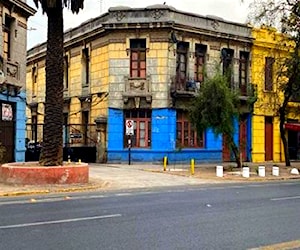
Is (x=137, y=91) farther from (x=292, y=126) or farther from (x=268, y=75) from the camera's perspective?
(x=292, y=126)

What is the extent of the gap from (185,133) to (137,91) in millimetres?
3915

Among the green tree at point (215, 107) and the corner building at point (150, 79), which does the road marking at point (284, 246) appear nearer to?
the green tree at point (215, 107)

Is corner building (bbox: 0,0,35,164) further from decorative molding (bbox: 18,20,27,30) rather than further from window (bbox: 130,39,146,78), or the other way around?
window (bbox: 130,39,146,78)

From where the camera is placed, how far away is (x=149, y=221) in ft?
33.5

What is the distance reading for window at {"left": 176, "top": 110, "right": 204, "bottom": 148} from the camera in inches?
1215

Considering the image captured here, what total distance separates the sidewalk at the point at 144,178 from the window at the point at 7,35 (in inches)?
280

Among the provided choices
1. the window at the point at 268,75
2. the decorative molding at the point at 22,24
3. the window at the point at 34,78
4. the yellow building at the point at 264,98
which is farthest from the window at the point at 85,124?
the window at the point at 268,75

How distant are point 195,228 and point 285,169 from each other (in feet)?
67.4

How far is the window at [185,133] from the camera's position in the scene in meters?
30.9

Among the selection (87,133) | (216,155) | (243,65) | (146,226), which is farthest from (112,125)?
(146,226)

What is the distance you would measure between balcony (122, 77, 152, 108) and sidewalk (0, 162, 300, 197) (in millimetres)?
3832

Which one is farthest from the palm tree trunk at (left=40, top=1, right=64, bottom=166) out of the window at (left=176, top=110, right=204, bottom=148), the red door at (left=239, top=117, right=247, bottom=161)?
the red door at (left=239, top=117, right=247, bottom=161)

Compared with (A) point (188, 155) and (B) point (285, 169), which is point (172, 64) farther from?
(B) point (285, 169)

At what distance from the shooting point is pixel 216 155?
1267 inches
